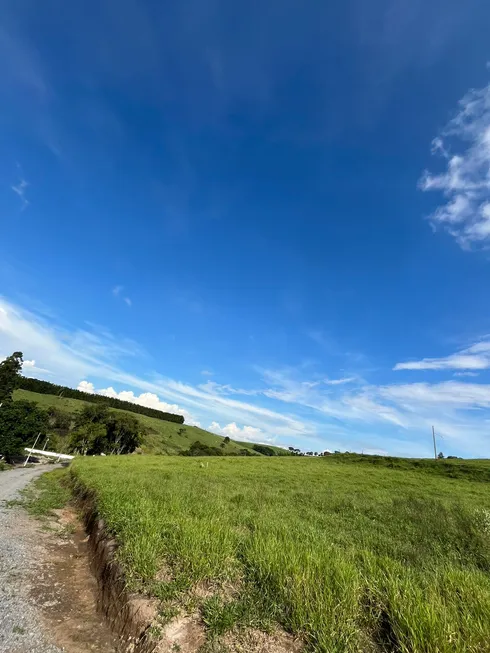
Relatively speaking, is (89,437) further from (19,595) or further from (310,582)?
(310,582)

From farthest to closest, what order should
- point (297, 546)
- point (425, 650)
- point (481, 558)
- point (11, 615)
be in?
1. point (481, 558)
2. point (297, 546)
3. point (11, 615)
4. point (425, 650)

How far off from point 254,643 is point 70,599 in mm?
5542

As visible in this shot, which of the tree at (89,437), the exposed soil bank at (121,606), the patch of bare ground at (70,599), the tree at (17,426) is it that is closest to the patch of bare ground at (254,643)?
the exposed soil bank at (121,606)

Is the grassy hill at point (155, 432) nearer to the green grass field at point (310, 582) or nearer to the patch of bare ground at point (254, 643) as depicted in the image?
the green grass field at point (310, 582)

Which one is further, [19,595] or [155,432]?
[155,432]

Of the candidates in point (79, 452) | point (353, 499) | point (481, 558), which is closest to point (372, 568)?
point (481, 558)

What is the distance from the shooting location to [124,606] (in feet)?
21.9

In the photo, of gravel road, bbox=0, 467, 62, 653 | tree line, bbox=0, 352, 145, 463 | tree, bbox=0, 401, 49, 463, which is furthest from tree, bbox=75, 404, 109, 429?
gravel road, bbox=0, 467, 62, 653

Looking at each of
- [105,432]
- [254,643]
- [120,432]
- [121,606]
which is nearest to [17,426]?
[105,432]

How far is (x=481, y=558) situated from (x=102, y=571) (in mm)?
11840

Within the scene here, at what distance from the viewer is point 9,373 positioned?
281ft

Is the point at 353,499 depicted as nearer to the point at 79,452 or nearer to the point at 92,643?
the point at 92,643

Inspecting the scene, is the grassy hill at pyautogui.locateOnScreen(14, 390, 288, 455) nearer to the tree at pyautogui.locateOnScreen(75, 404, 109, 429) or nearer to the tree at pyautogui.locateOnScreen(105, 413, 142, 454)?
the tree at pyautogui.locateOnScreen(105, 413, 142, 454)

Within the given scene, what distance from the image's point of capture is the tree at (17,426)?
242ft
